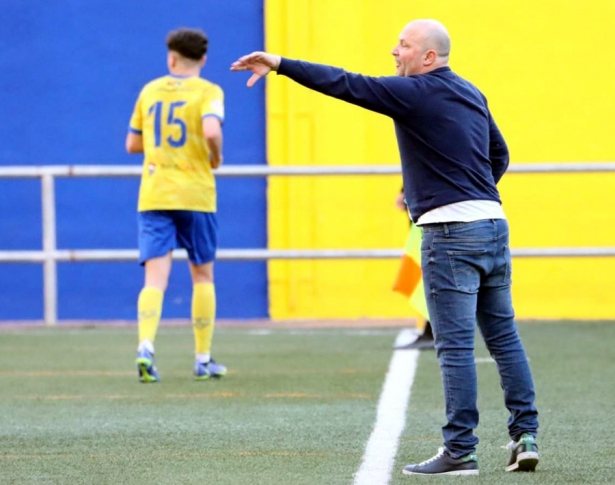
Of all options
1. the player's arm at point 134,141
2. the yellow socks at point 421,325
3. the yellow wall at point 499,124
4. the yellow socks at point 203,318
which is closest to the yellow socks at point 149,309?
the yellow socks at point 203,318

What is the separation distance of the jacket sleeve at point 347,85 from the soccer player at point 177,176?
2.99 m

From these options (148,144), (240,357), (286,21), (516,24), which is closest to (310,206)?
(286,21)

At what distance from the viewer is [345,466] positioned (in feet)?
15.8

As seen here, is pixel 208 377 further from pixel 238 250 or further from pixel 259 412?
pixel 238 250

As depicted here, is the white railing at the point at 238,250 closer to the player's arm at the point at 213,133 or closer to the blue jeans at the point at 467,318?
the player's arm at the point at 213,133

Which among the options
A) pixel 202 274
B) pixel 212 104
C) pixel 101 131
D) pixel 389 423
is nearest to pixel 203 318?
pixel 202 274

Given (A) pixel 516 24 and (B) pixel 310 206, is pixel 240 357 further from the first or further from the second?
(A) pixel 516 24

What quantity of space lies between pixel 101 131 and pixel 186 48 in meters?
4.98

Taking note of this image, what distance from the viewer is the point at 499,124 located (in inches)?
475

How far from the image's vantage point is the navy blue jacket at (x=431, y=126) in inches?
179

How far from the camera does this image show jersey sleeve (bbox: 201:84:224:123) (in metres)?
7.45

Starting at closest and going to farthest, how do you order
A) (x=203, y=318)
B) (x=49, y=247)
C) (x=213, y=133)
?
(x=213, y=133), (x=203, y=318), (x=49, y=247)

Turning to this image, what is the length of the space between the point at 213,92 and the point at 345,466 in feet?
10.6

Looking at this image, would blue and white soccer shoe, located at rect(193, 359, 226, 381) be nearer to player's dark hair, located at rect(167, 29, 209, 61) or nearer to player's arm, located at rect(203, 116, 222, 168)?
player's arm, located at rect(203, 116, 222, 168)
